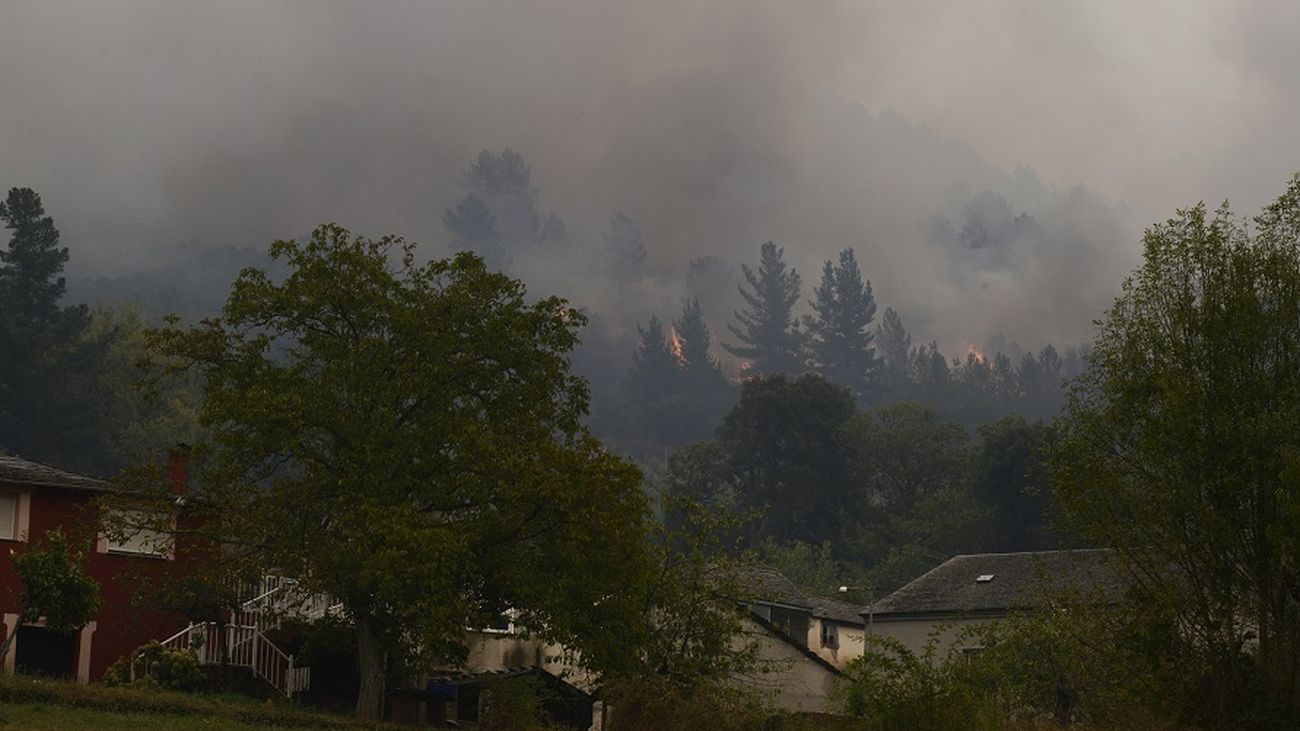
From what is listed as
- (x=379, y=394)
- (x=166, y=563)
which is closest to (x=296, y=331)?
(x=379, y=394)

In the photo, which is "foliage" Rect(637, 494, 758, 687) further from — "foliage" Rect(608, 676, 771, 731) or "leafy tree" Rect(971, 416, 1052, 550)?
"leafy tree" Rect(971, 416, 1052, 550)

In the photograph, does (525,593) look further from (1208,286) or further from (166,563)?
(1208,286)

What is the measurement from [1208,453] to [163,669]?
82.8 feet

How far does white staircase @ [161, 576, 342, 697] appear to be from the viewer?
39.4m

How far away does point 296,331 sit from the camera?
39.8 metres

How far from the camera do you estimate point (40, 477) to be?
40.2 meters

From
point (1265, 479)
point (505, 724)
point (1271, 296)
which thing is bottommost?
point (505, 724)

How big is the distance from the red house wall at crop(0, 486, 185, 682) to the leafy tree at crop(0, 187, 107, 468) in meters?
67.3

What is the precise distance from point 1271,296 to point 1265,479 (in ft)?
12.6

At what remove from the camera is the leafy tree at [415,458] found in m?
35.9

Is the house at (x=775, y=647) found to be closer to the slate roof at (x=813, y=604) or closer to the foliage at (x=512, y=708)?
the slate roof at (x=813, y=604)

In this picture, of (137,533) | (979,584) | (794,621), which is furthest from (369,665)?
(979,584)

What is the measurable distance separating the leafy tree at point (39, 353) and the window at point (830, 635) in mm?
58700

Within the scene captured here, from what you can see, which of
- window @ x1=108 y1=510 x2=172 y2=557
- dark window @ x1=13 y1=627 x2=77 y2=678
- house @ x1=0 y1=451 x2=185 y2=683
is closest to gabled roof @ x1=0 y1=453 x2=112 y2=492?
house @ x1=0 y1=451 x2=185 y2=683
